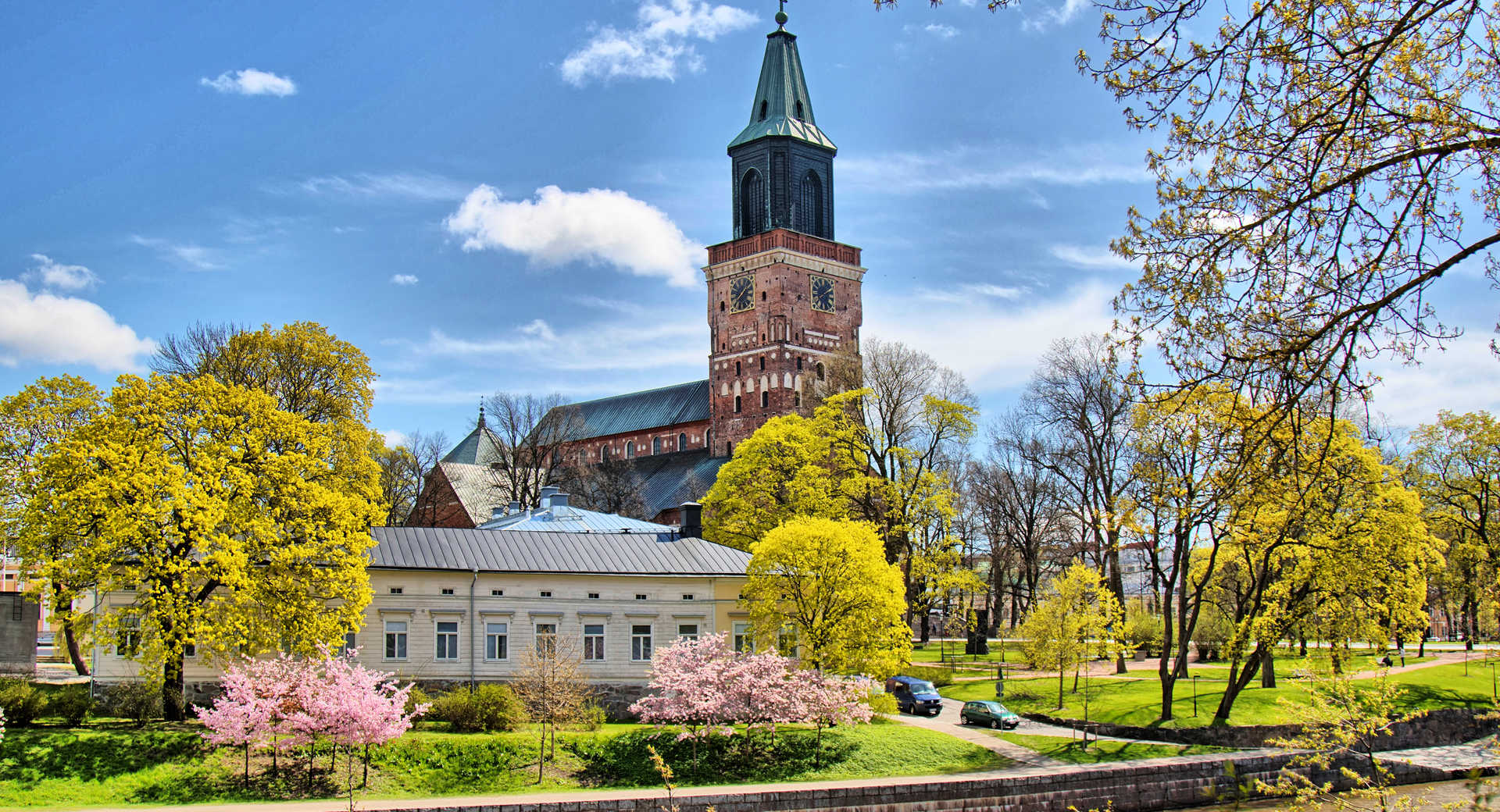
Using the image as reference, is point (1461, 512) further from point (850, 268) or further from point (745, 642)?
point (850, 268)

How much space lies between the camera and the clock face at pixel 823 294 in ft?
264

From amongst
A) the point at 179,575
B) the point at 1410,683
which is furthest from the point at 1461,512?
the point at 179,575

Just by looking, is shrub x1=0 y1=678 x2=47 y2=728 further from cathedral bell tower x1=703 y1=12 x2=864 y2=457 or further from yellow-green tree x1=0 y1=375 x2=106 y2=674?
cathedral bell tower x1=703 y1=12 x2=864 y2=457

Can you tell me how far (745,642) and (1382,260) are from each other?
28804 mm

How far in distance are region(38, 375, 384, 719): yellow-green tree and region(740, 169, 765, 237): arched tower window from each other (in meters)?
50.4

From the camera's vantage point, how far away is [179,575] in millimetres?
30344

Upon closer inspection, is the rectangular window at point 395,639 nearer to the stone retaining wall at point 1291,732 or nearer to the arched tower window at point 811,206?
the stone retaining wall at point 1291,732

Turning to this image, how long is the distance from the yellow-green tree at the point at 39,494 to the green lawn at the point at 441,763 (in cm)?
334

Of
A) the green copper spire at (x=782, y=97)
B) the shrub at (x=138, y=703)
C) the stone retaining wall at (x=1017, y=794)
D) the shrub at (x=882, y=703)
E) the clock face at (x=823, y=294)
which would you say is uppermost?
the green copper spire at (x=782, y=97)

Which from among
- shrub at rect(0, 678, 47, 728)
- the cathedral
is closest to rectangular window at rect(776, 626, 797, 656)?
shrub at rect(0, 678, 47, 728)

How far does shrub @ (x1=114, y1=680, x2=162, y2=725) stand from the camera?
100ft

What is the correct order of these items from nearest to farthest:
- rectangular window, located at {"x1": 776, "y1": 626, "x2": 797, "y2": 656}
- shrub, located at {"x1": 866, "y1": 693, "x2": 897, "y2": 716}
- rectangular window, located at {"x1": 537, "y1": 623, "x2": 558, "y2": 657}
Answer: rectangular window, located at {"x1": 537, "y1": 623, "x2": 558, "y2": 657} → shrub, located at {"x1": 866, "y1": 693, "x2": 897, "y2": 716} → rectangular window, located at {"x1": 776, "y1": 626, "x2": 797, "y2": 656}

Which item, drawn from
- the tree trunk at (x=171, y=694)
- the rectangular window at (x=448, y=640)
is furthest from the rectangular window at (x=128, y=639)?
the rectangular window at (x=448, y=640)

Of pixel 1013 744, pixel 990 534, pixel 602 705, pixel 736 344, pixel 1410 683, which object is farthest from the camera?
pixel 736 344
